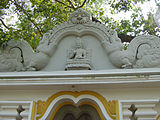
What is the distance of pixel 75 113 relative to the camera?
15.8 ft

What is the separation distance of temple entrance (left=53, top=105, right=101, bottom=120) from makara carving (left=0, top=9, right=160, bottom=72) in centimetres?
101

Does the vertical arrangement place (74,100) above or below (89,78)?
below

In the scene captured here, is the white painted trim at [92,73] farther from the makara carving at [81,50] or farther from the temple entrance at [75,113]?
the temple entrance at [75,113]

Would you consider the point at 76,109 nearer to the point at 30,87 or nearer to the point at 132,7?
the point at 30,87

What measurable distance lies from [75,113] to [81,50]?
5.19ft

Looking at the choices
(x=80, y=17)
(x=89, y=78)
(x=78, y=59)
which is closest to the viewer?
(x=89, y=78)

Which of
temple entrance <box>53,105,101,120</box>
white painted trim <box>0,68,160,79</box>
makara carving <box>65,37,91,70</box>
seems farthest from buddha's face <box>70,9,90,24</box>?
temple entrance <box>53,105,101,120</box>

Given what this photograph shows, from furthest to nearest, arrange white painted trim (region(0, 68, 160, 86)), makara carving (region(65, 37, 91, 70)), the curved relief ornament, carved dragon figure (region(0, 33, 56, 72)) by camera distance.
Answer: the curved relief ornament < carved dragon figure (region(0, 33, 56, 72)) < makara carving (region(65, 37, 91, 70)) < white painted trim (region(0, 68, 160, 86))

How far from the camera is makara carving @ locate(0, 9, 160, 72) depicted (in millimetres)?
4648

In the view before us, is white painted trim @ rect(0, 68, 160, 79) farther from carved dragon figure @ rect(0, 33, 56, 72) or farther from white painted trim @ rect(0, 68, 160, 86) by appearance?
carved dragon figure @ rect(0, 33, 56, 72)

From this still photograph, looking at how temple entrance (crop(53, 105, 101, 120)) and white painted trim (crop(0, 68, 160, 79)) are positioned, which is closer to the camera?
white painted trim (crop(0, 68, 160, 79))

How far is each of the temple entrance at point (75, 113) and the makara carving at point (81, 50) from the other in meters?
1.01

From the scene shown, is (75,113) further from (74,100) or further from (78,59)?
(78,59)

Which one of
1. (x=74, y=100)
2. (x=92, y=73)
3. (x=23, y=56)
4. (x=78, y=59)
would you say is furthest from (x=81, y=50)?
(x=23, y=56)
